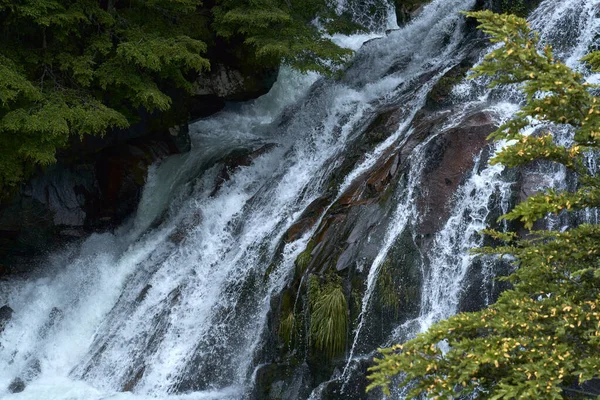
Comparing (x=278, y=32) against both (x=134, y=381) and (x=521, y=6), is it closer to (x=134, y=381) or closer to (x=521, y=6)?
(x=521, y=6)

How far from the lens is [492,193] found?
8.43m

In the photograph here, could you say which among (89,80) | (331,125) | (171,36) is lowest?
(331,125)

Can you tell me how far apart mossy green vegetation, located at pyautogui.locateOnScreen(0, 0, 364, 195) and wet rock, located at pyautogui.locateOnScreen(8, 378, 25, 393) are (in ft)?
10.9

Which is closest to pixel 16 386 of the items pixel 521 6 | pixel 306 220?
pixel 306 220

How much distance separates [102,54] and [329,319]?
6.30 meters

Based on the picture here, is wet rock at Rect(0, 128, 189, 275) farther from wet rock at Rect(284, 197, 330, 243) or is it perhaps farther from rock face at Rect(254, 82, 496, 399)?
rock face at Rect(254, 82, 496, 399)

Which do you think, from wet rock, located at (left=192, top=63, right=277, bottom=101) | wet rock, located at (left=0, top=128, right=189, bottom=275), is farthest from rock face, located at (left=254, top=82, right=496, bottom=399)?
wet rock, located at (left=0, top=128, right=189, bottom=275)

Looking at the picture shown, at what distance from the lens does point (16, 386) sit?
33.1ft

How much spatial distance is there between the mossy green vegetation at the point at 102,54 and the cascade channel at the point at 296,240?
6.34ft

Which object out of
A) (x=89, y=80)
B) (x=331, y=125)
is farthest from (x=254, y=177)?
(x=89, y=80)

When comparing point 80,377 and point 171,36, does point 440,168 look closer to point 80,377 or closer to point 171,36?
point 171,36

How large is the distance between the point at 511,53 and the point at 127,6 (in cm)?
920

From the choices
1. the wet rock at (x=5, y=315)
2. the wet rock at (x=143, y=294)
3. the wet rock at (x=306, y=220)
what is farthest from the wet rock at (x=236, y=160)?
the wet rock at (x=5, y=315)

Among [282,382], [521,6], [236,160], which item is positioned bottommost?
[282,382]
